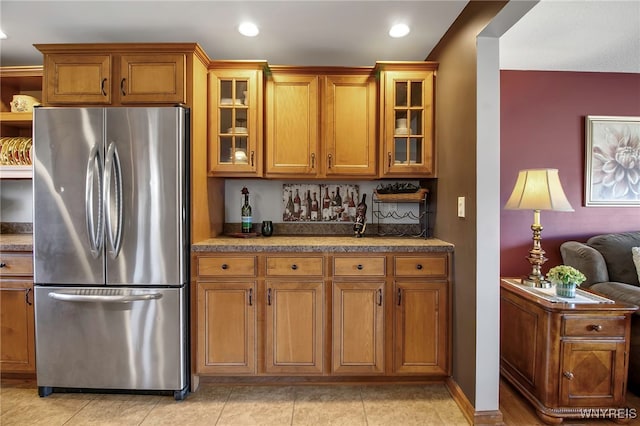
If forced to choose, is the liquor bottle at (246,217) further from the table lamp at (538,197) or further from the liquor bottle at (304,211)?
the table lamp at (538,197)

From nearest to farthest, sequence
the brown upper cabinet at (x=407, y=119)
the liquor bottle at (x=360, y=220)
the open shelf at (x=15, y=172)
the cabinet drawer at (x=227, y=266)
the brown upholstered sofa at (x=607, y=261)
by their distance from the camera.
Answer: the cabinet drawer at (x=227, y=266) → the brown upholstered sofa at (x=607, y=261) → the brown upper cabinet at (x=407, y=119) → the open shelf at (x=15, y=172) → the liquor bottle at (x=360, y=220)

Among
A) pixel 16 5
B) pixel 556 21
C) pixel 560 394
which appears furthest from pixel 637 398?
pixel 16 5

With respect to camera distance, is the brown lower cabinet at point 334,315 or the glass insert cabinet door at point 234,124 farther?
the glass insert cabinet door at point 234,124

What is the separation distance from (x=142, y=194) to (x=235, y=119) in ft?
2.83

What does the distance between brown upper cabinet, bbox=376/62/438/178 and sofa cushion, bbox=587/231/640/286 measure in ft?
5.13

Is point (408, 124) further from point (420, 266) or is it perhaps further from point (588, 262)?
point (588, 262)

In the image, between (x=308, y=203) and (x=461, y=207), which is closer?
(x=461, y=207)


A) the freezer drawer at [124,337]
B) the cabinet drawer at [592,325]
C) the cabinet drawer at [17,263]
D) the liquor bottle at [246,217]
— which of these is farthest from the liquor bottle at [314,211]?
the cabinet drawer at [17,263]

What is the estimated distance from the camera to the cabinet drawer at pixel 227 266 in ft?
7.64

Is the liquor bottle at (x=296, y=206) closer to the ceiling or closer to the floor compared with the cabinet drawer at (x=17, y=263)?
closer to the ceiling

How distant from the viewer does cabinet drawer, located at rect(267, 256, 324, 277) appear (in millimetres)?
2350

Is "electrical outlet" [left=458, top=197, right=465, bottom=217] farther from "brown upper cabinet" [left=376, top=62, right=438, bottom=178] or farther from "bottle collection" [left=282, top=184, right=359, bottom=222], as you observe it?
"bottle collection" [left=282, top=184, right=359, bottom=222]

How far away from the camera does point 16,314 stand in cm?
240

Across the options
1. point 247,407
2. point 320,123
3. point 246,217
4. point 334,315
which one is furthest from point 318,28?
point 247,407
